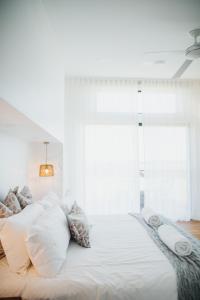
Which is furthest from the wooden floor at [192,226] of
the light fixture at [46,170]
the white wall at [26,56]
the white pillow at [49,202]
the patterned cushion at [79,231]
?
the white wall at [26,56]

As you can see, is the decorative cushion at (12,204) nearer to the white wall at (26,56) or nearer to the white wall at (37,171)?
the white wall at (26,56)

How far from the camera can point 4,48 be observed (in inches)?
44.6

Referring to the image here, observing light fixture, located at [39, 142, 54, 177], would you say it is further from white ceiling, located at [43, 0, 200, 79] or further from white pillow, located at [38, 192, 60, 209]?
white ceiling, located at [43, 0, 200, 79]

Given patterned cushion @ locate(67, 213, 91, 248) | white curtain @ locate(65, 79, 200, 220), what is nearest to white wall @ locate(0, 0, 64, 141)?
patterned cushion @ locate(67, 213, 91, 248)

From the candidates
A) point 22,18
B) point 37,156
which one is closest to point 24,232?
point 22,18

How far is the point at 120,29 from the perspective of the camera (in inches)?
96.9

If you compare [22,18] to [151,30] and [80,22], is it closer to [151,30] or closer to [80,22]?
[80,22]

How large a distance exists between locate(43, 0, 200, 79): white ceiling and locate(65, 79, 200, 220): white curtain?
73 centimetres

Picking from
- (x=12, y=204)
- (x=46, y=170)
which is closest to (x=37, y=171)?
(x=46, y=170)

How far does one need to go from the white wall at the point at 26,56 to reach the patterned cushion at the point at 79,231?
996mm

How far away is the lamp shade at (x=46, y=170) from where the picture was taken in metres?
3.23

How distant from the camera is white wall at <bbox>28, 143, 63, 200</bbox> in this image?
134 inches

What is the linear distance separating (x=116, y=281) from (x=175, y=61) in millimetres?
3269

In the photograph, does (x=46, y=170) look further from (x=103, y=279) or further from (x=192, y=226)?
(x=192, y=226)
